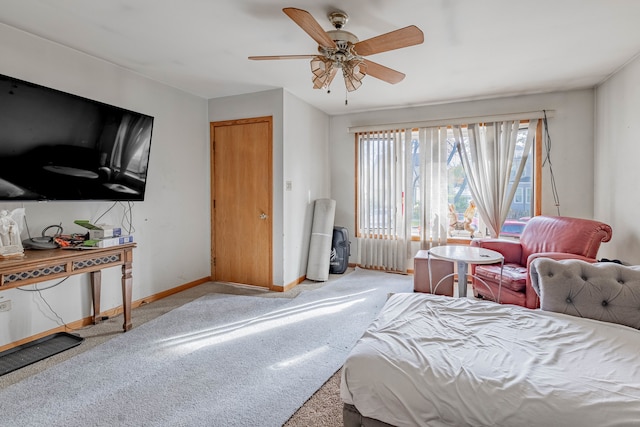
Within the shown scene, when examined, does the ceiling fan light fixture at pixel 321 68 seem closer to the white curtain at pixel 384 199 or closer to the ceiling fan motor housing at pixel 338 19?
the ceiling fan motor housing at pixel 338 19

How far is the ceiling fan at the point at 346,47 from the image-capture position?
1955 mm

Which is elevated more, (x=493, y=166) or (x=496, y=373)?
(x=493, y=166)

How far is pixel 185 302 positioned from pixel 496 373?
324 centimetres

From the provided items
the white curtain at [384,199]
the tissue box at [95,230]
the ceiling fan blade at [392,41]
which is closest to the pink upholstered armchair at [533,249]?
the white curtain at [384,199]

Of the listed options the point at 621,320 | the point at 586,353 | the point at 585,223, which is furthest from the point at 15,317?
the point at 585,223

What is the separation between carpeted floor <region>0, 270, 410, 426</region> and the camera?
175cm

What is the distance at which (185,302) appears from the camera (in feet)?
11.7

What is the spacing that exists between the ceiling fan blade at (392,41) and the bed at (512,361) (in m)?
1.68

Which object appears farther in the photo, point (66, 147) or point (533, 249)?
point (533, 249)

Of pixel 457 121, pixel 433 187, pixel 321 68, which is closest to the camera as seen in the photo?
pixel 321 68

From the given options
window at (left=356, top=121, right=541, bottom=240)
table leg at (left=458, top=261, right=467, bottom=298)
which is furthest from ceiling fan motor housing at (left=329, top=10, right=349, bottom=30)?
window at (left=356, top=121, right=541, bottom=240)

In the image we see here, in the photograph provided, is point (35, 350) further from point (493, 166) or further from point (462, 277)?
point (493, 166)

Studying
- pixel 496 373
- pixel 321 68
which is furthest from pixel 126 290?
pixel 496 373

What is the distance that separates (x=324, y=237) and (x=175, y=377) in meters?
2.66
